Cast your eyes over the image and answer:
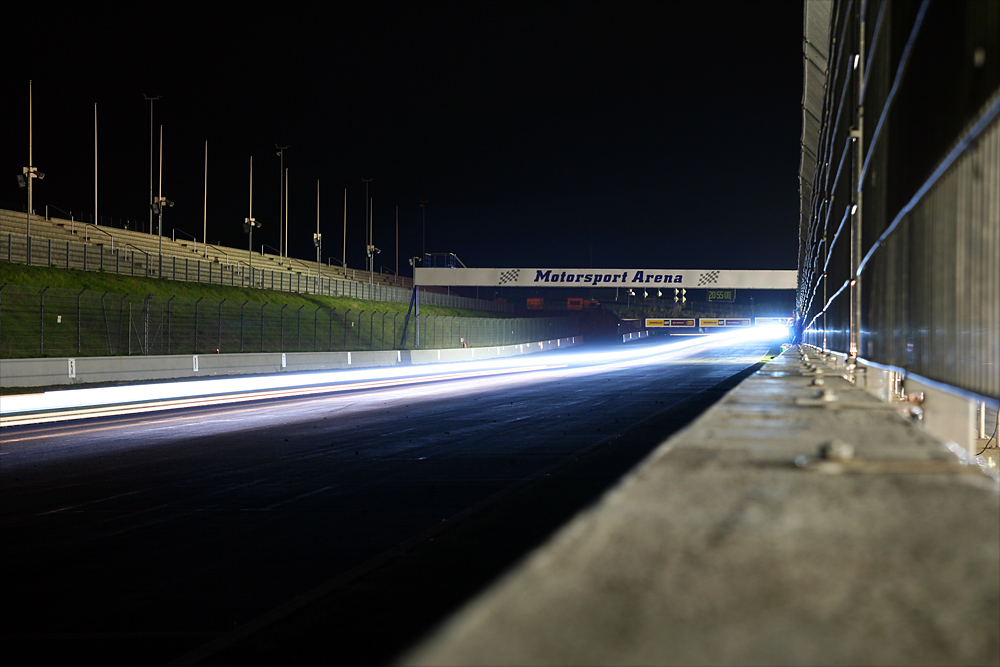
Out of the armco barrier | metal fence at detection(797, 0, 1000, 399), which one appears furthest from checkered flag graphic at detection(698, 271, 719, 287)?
metal fence at detection(797, 0, 1000, 399)

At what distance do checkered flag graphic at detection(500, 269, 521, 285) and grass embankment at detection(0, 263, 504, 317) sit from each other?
10.3 meters

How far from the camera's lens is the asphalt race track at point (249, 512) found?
5367mm

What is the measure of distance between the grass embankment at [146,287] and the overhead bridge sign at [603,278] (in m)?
7.33

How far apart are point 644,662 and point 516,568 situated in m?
0.30

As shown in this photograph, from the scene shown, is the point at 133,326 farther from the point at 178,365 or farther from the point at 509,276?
the point at 509,276

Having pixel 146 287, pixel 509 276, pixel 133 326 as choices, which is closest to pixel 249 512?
pixel 133 326

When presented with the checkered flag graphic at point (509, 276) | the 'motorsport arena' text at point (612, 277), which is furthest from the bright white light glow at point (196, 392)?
the 'motorsport arena' text at point (612, 277)

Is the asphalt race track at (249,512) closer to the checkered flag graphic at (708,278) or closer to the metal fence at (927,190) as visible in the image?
the metal fence at (927,190)

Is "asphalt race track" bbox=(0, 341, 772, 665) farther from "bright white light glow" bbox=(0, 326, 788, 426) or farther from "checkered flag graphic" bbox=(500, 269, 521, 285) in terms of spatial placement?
"checkered flag graphic" bbox=(500, 269, 521, 285)

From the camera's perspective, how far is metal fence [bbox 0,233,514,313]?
42.5 meters

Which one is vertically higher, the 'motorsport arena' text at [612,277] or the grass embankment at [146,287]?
the 'motorsport arena' text at [612,277]

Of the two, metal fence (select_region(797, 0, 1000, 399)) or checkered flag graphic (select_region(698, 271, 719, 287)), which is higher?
checkered flag graphic (select_region(698, 271, 719, 287))

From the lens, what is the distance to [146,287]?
154 ft

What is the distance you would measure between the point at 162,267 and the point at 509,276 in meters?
30.0
